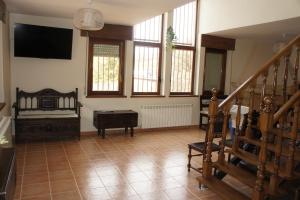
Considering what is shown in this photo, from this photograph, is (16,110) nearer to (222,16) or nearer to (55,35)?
(55,35)

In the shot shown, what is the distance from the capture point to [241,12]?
5.01m

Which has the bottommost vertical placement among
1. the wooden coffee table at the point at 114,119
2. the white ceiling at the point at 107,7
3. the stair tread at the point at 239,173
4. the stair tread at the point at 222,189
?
the stair tread at the point at 222,189

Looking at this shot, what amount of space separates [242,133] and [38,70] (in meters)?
3.87

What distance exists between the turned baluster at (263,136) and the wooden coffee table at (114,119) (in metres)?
3.44

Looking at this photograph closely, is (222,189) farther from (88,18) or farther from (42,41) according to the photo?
(42,41)

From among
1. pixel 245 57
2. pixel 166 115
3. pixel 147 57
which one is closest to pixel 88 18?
pixel 147 57

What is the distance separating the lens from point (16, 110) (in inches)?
193

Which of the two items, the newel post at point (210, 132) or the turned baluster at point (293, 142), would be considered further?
the newel post at point (210, 132)

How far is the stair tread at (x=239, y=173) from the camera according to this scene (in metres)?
2.83

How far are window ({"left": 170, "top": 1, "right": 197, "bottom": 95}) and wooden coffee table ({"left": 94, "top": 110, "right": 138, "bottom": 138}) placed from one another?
1.32 m

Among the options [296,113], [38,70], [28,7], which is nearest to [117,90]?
[38,70]

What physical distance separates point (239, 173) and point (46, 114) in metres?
3.79

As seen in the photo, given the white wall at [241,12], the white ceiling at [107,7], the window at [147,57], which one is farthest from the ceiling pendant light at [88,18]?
the white wall at [241,12]

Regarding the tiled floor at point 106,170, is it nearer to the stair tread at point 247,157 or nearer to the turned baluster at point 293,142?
the stair tread at point 247,157
